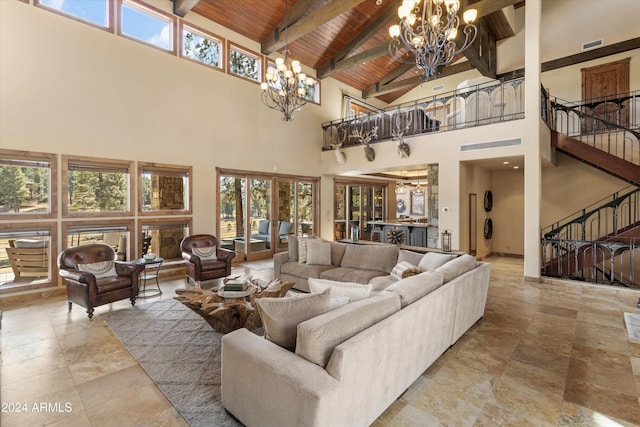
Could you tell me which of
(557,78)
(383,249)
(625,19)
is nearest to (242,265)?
(383,249)

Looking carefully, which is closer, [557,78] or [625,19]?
[625,19]

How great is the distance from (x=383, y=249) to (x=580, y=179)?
6496 mm

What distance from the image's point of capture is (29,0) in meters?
4.64

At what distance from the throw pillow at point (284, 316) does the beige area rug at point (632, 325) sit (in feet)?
12.3

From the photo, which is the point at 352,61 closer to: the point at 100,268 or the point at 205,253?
the point at 205,253

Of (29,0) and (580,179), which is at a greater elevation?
(29,0)

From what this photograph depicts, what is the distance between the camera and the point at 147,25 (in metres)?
5.93

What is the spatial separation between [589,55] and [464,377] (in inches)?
368

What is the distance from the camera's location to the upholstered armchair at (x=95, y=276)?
153 inches

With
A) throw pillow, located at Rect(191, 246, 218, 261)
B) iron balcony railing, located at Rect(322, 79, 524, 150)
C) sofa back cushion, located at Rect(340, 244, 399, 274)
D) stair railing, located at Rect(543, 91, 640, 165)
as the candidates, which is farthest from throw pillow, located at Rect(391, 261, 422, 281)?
stair railing, located at Rect(543, 91, 640, 165)

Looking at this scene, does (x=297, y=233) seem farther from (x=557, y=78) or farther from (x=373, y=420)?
(x=557, y=78)

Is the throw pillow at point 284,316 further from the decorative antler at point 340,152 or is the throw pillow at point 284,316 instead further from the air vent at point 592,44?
the air vent at point 592,44

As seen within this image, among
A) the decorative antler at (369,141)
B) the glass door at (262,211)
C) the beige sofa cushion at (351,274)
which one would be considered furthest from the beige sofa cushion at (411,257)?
the decorative antler at (369,141)

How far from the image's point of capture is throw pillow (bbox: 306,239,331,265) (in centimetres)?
507
